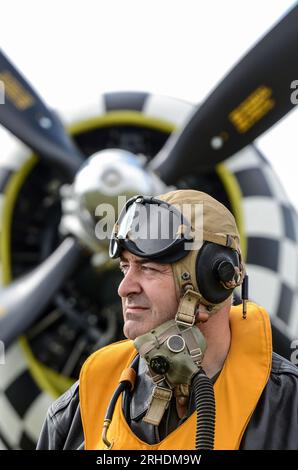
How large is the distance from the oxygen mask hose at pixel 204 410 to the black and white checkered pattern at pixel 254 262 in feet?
14.2

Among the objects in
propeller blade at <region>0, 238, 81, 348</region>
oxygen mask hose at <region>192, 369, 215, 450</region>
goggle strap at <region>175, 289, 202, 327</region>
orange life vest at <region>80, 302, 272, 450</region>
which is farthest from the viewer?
propeller blade at <region>0, 238, 81, 348</region>

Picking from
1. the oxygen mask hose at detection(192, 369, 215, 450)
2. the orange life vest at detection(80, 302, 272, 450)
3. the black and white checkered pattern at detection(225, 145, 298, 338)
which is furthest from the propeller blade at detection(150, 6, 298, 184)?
the oxygen mask hose at detection(192, 369, 215, 450)

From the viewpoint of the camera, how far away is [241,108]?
21.6ft

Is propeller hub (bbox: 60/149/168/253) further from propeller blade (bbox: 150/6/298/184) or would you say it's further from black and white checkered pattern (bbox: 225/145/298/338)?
black and white checkered pattern (bbox: 225/145/298/338)

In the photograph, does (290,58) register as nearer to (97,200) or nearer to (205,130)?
(205,130)

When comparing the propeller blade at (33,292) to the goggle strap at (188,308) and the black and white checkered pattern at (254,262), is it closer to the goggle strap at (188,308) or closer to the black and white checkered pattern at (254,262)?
the black and white checkered pattern at (254,262)

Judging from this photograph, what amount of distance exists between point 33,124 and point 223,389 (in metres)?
4.84

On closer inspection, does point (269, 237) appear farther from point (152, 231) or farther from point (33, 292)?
point (152, 231)

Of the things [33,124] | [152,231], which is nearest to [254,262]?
[33,124]

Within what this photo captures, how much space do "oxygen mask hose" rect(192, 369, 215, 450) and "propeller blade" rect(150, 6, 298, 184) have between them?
3826mm

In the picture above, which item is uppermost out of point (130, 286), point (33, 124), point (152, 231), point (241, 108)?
point (33, 124)

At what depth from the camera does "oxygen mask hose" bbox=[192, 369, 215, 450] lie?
8.34 feet

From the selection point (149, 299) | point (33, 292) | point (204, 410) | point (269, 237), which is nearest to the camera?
point (204, 410)

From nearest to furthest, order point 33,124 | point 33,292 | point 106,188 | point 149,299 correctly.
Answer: point 149,299
point 106,188
point 33,292
point 33,124
